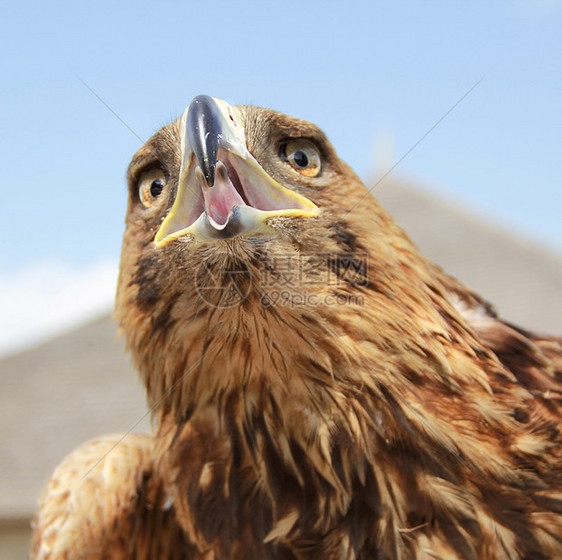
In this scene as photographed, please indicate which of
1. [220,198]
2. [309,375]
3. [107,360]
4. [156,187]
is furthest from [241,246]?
[107,360]

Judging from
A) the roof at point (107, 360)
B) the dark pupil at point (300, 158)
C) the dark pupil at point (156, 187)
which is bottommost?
the dark pupil at point (300, 158)

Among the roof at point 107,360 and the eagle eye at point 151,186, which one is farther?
the roof at point 107,360

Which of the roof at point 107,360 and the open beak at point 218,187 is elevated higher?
the roof at point 107,360

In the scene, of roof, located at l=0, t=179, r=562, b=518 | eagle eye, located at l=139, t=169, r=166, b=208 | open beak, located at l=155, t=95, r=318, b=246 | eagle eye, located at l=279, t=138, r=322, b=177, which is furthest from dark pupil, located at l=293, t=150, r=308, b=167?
roof, located at l=0, t=179, r=562, b=518

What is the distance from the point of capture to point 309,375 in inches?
80.1

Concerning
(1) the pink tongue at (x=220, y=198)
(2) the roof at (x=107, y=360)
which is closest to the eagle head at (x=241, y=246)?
(1) the pink tongue at (x=220, y=198)

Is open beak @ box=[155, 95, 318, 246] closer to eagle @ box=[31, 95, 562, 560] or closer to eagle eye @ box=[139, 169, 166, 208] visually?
eagle @ box=[31, 95, 562, 560]

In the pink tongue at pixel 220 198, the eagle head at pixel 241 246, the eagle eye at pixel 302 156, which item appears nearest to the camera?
the pink tongue at pixel 220 198

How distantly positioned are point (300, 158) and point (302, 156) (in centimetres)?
1

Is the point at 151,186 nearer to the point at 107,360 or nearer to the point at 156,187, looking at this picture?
the point at 156,187

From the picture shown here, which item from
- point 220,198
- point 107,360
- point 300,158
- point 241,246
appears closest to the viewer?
point 220,198

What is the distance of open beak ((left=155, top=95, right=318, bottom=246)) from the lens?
1774 millimetres

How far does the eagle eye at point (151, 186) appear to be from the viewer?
2.30 m

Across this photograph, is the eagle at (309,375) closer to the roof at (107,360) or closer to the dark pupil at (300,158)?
the dark pupil at (300,158)
